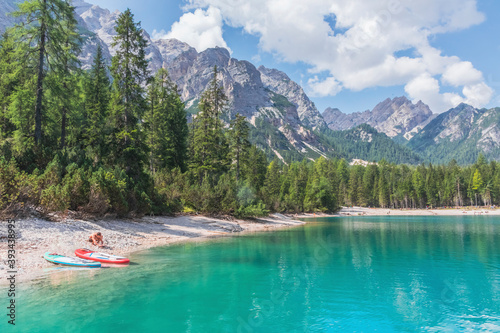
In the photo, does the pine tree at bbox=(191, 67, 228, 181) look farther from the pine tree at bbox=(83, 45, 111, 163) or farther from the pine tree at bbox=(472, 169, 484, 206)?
the pine tree at bbox=(472, 169, 484, 206)

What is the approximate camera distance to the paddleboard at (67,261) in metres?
14.4

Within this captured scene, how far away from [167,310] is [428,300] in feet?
33.9

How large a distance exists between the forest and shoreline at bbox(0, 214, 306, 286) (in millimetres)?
1457

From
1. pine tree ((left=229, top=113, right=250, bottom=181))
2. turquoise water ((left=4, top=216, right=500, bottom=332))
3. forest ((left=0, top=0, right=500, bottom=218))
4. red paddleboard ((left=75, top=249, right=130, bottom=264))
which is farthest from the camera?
pine tree ((left=229, top=113, right=250, bottom=181))

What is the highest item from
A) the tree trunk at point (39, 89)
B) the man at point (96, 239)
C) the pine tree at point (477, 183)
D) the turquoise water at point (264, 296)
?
the tree trunk at point (39, 89)

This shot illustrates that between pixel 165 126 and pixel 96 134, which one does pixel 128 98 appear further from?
pixel 165 126

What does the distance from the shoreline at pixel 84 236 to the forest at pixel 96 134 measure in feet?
4.78

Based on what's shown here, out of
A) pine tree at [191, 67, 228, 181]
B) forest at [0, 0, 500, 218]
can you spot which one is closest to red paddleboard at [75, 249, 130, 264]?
forest at [0, 0, 500, 218]

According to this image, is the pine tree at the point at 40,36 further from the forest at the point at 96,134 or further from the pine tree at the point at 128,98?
the pine tree at the point at 128,98

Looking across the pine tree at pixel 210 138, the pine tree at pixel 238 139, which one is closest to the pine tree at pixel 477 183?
the pine tree at pixel 238 139

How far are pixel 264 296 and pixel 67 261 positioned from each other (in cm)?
1018

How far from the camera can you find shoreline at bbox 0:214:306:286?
13844mm

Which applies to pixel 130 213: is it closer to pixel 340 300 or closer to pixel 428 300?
pixel 340 300

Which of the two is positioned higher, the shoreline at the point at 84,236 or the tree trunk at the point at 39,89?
the tree trunk at the point at 39,89
